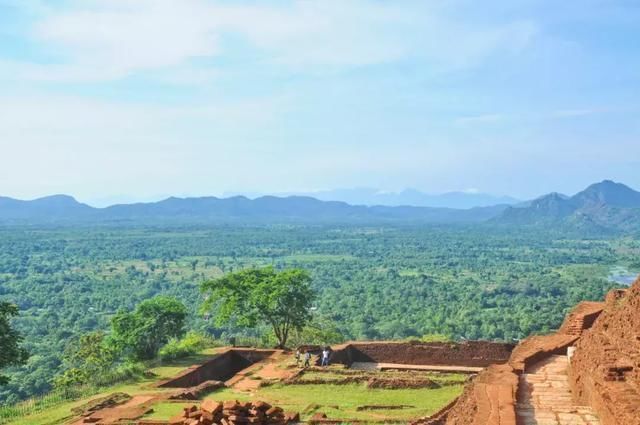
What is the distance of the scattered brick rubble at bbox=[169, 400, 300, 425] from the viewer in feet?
44.4

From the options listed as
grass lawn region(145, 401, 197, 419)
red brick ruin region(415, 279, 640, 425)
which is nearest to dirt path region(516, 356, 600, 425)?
red brick ruin region(415, 279, 640, 425)

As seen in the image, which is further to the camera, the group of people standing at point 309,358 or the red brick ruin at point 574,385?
the group of people standing at point 309,358

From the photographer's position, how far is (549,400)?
40.1 feet

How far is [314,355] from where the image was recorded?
25062 mm

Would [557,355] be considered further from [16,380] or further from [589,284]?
[589,284]

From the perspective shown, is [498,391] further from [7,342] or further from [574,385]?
[7,342]

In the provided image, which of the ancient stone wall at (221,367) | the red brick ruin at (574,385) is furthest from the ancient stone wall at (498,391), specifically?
the ancient stone wall at (221,367)

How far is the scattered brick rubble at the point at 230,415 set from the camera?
13.5 meters

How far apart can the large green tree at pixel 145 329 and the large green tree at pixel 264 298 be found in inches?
85.6

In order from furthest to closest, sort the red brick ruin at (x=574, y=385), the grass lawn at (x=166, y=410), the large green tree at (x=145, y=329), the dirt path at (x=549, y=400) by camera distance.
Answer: the large green tree at (x=145, y=329)
the grass lawn at (x=166, y=410)
the dirt path at (x=549, y=400)
the red brick ruin at (x=574, y=385)

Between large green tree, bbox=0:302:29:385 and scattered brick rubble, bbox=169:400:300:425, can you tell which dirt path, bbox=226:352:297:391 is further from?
large green tree, bbox=0:302:29:385

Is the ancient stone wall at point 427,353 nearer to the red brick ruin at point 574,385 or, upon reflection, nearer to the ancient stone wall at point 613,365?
the red brick ruin at point 574,385

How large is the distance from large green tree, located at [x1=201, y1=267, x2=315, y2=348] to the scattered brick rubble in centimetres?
1354

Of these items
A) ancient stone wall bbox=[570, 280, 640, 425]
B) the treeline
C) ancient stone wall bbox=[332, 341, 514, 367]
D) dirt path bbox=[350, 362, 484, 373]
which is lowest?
the treeline
